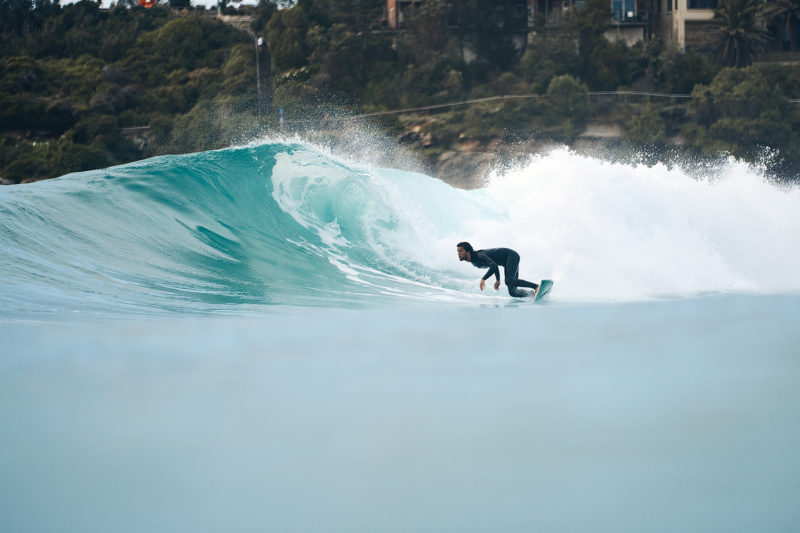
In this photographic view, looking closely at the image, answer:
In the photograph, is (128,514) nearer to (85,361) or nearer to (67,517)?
(67,517)

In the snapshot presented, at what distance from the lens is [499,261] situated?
9914 millimetres

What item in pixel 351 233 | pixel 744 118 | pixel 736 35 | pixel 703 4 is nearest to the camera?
pixel 351 233

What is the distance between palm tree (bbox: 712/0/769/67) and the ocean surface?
32.1 metres

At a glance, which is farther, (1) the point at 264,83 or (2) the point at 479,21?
(2) the point at 479,21

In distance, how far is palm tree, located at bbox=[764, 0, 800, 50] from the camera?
151 feet

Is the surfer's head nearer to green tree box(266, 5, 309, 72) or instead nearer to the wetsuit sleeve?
the wetsuit sleeve

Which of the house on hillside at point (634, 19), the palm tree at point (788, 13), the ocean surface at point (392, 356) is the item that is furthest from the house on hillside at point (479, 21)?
the ocean surface at point (392, 356)

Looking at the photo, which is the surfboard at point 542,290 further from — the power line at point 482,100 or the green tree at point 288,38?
the green tree at point 288,38

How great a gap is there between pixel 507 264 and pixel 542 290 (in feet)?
1.64

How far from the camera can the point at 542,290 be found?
9.76 m

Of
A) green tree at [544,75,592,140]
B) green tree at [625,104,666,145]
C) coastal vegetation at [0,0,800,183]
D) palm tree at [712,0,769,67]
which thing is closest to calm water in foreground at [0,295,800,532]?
green tree at [625,104,666,145]

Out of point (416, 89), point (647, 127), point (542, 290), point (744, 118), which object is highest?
point (416, 89)

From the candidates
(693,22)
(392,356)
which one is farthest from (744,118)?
(392,356)

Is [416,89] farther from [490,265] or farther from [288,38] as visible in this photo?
[490,265]
